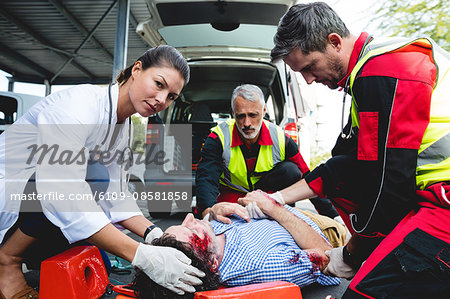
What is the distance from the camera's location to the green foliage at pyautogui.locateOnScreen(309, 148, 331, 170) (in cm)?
1212

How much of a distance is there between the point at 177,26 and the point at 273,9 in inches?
41.5

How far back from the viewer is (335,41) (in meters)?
1.53

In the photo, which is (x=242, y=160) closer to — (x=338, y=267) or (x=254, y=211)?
(x=254, y=211)

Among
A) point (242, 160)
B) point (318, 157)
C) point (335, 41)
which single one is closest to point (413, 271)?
point (335, 41)

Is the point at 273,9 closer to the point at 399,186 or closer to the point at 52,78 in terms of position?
the point at 399,186

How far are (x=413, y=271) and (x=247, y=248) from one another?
2.71ft

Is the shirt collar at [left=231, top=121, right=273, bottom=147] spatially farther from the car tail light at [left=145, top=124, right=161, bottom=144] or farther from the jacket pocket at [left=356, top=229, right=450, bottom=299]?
the jacket pocket at [left=356, top=229, right=450, bottom=299]

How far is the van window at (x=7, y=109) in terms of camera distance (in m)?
5.12

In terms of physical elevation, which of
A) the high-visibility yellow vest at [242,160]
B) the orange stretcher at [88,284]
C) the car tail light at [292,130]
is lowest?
the orange stretcher at [88,284]

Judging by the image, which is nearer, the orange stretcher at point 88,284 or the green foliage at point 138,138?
the orange stretcher at point 88,284

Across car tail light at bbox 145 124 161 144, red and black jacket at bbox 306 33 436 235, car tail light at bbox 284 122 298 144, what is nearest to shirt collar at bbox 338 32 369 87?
red and black jacket at bbox 306 33 436 235

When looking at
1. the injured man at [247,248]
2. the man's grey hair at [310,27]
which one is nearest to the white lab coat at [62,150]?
the injured man at [247,248]

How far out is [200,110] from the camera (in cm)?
482

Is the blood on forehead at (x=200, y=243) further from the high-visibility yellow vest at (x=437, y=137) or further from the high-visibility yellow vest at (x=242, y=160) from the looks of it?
the high-visibility yellow vest at (x=242, y=160)
